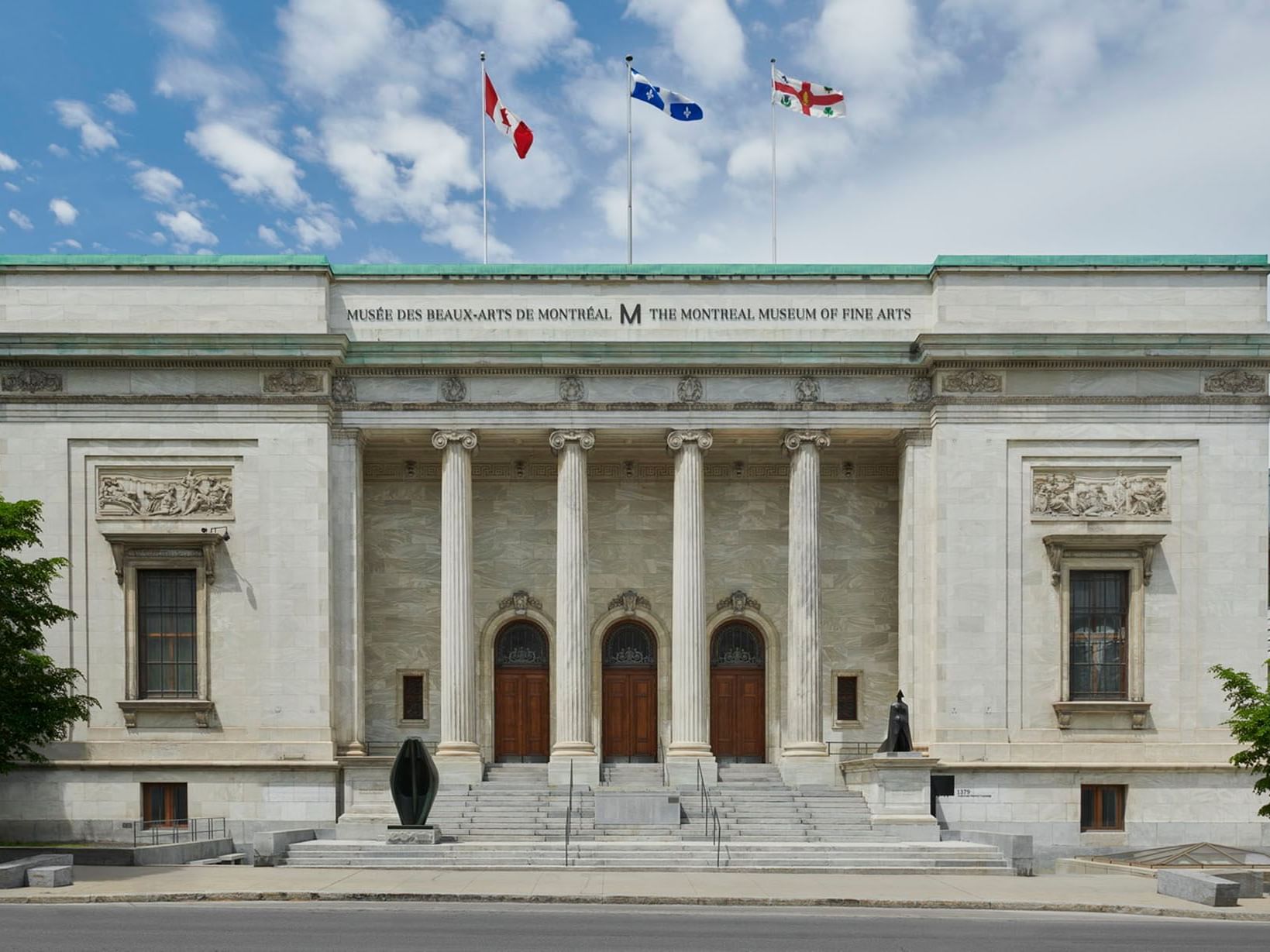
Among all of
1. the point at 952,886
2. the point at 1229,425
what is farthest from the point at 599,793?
the point at 1229,425

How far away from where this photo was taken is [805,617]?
34.9m

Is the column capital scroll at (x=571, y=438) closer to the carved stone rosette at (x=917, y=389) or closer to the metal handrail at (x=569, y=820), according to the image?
the metal handrail at (x=569, y=820)

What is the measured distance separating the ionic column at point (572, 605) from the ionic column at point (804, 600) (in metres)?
5.41

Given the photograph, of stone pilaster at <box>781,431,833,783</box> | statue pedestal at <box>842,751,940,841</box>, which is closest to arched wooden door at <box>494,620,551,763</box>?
stone pilaster at <box>781,431,833,783</box>

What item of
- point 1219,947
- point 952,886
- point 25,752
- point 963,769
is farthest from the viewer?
point 963,769

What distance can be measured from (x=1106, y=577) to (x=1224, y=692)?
404 centimetres

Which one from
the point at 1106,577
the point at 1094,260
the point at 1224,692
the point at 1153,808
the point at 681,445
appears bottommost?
the point at 1153,808

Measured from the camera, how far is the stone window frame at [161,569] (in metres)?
34.0

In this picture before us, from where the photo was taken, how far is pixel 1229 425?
113 ft

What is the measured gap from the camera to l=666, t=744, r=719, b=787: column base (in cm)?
3416

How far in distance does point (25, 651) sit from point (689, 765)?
53.9 ft

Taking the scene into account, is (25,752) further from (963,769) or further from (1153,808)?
(1153,808)

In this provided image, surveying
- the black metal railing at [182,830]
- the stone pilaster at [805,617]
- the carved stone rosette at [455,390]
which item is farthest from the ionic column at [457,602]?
the stone pilaster at [805,617]

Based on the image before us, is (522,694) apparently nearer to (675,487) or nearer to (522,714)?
(522,714)
